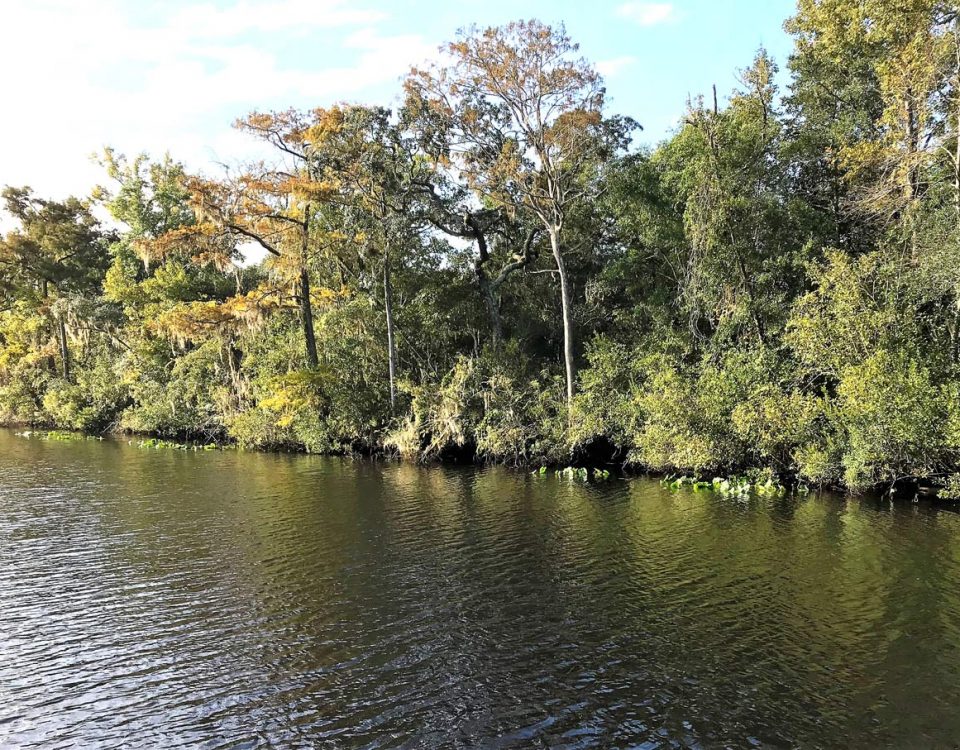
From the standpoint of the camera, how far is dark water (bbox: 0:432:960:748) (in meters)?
7.27

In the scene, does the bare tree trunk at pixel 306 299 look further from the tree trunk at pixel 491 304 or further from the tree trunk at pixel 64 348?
the tree trunk at pixel 64 348

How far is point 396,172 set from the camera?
27688mm

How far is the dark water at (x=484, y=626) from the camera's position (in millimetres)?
7270

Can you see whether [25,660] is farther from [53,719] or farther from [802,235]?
[802,235]

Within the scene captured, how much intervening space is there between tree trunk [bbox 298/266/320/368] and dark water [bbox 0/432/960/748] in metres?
13.9

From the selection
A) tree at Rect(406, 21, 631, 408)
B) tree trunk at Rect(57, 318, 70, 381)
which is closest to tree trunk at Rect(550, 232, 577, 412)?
tree at Rect(406, 21, 631, 408)

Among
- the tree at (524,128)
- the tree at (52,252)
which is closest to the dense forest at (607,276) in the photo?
the tree at (524,128)

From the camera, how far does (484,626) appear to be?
9852 mm

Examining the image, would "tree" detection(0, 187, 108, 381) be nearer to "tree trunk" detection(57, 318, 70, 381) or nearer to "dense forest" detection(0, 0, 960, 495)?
"tree trunk" detection(57, 318, 70, 381)

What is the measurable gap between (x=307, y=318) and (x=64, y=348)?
25106 mm

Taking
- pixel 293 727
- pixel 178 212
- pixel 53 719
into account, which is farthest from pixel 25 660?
pixel 178 212

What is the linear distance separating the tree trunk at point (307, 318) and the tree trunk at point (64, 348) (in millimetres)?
23567

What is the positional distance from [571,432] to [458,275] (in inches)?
441

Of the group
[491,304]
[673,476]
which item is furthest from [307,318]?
[673,476]
